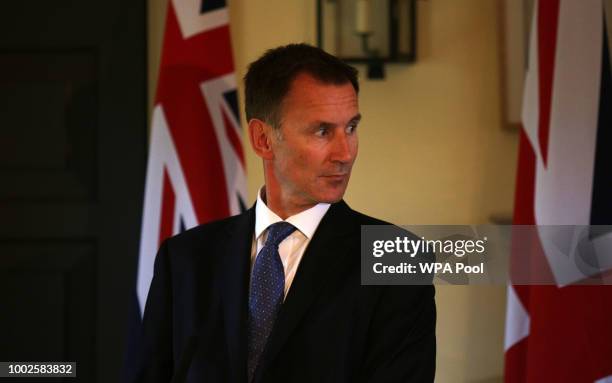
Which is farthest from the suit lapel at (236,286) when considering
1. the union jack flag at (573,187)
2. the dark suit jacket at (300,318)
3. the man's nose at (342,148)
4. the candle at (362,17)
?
the candle at (362,17)

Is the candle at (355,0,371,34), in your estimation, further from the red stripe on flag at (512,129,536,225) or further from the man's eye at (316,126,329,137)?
the man's eye at (316,126,329,137)

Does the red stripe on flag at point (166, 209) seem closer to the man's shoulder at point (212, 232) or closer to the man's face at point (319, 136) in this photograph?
the man's shoulder at point (212, 232)

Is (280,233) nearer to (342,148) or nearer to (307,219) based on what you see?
(307,219)

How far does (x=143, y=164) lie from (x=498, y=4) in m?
1.16

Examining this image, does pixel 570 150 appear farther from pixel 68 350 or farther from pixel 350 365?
pixel 68 350

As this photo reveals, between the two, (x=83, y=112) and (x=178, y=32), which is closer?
(x=178, y=32)

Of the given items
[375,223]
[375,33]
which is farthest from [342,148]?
[375,33]

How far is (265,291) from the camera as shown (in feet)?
4.33

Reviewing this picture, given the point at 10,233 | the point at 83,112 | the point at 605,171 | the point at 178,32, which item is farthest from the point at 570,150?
the point at 10,233

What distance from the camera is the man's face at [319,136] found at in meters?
1.28

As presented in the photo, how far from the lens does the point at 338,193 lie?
1.30 metres

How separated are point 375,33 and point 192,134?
607mm

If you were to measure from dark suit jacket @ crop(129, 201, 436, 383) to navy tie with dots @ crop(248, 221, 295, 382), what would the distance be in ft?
0.05

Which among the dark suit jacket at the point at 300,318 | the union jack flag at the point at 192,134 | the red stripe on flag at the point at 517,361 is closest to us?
the dark suit jacket at the point at 300,318
